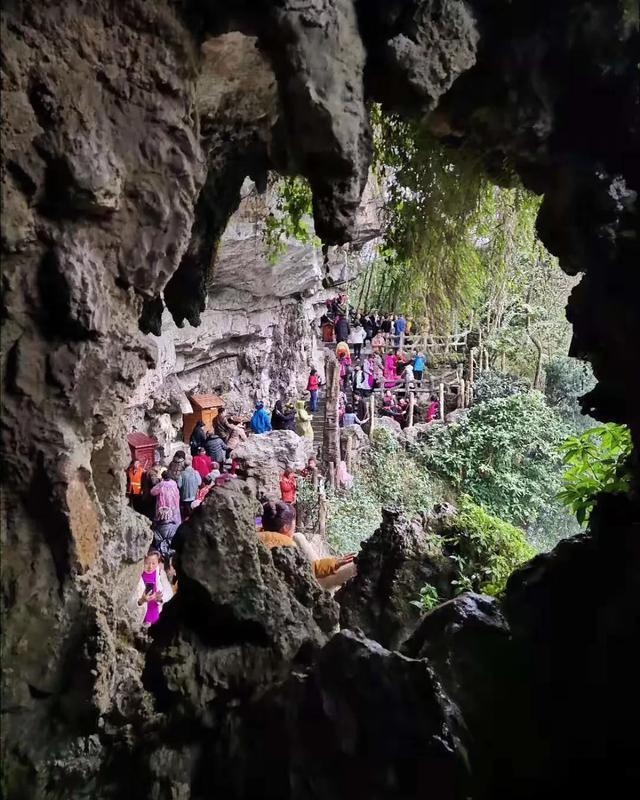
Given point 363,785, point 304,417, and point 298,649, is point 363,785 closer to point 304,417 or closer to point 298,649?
point 298,649

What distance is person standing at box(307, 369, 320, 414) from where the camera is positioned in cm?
1330

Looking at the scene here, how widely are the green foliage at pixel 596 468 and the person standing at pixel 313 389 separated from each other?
8.94m

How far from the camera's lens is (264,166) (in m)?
4.53

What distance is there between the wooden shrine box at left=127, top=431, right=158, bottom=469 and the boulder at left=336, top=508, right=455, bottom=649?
356cm

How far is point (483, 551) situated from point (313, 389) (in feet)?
27.3

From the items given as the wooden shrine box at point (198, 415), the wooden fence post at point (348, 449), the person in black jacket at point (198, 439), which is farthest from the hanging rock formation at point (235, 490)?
the wooden fence post at point (348, 449)

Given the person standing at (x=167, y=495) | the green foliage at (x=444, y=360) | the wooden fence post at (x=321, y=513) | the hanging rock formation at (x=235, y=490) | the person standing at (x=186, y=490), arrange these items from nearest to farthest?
the hanging rock formation at (x=235, y=490)
the person standing at (x=167, y=495)
the person standing at (x=186, y=490)
the wooden fence post at (x=321, y=513)
the green foliage at (x=444, y=360)

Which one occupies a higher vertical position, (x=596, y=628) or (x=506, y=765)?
(x=596, y=628)

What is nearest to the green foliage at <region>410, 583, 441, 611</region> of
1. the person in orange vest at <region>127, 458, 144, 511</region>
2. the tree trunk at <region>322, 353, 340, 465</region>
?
the person in orange vest at <region>127, 458, 144, 511</region>

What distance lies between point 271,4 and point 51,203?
4.20 feet

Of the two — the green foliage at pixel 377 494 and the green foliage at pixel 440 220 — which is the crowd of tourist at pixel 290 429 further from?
the green foliage at pixel 440 220

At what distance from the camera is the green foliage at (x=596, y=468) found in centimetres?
400

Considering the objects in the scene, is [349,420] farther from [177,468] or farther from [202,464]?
[177,468]

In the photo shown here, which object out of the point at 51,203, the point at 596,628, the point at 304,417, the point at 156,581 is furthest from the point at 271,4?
the point at 304,417
